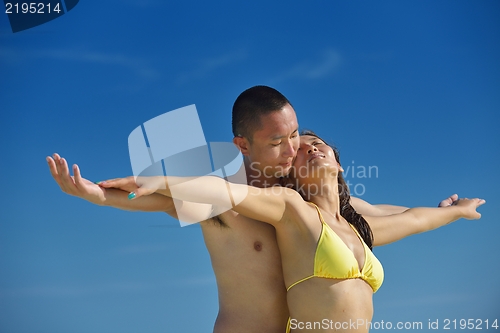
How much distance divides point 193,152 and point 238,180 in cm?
57

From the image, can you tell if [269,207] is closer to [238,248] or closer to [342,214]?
[238,248]

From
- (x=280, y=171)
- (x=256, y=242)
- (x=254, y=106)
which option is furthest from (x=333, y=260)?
(x=254, y=106)

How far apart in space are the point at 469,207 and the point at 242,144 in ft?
13.1

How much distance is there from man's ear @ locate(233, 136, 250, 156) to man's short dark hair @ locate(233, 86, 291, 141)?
4 centimetres

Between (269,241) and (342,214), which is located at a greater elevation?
(342,214)

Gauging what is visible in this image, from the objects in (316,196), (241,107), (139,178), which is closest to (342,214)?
(316,196)

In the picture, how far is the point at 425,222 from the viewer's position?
23.4 feet

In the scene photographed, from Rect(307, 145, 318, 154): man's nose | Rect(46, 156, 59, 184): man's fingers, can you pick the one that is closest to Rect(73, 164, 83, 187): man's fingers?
Rect(46, 156, 59, 184): man's fingers

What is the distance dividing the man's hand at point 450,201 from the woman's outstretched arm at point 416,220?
0.25 ft

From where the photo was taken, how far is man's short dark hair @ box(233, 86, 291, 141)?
5445mm

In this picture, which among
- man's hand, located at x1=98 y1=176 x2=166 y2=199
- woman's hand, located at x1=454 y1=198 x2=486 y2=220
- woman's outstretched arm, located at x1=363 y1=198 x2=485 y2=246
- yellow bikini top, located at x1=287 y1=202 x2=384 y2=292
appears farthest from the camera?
woman's hand, located at x1=454 y1=198 x2=486 y2=220

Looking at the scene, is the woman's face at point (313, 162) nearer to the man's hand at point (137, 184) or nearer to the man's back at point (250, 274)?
the man's back at point (250, 274)

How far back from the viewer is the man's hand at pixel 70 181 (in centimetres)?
368

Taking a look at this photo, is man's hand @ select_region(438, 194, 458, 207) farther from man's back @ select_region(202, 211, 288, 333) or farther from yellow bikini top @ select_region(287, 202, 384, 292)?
man's back @ select_region(202, 211, 288, 333)
